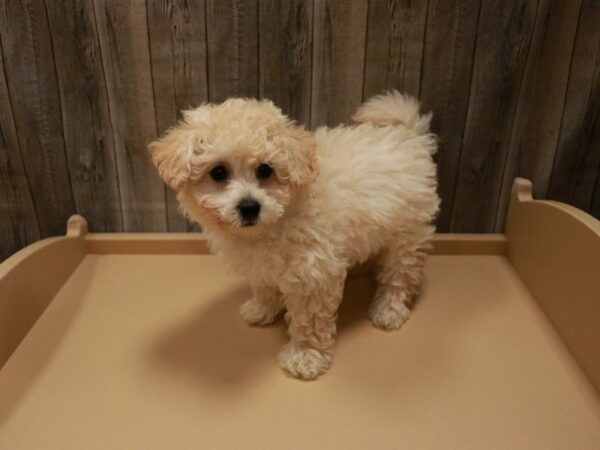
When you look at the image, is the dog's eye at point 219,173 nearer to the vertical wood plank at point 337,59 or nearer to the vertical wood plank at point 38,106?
the vertical wood plank at point 337,59

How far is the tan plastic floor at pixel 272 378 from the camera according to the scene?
4.13ft

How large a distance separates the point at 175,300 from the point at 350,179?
74cm

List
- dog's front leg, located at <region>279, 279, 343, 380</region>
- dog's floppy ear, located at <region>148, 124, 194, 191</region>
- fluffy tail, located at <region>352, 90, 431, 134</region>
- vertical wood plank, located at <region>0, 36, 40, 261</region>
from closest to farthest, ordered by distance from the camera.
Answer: dog's floppy ear, located at <region>148, 124, 194, 191</region> < dog's front leg, located at <region>279, 279, 343, 380</region> < fluffy tail, located at <region>352, 90, 431, 134</region> < vertical wood plank, located at <region>0, 36, 40, 261</region>

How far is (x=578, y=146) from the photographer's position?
1.79m

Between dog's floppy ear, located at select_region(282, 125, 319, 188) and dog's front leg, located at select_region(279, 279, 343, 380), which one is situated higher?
dog's floppy ear, located at select_region(282, 125, 319, 188)

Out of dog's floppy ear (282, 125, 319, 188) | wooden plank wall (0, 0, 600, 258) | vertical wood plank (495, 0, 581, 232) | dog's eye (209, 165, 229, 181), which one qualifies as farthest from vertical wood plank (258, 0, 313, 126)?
vertical wood plank (495, 0, 581, 232)

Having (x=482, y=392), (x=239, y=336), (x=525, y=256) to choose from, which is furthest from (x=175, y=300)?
(x=525, y=256)

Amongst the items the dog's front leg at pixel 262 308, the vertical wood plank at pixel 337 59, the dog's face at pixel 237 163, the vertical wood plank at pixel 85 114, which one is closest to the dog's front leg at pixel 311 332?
the dog's front leg at pixel 262 308

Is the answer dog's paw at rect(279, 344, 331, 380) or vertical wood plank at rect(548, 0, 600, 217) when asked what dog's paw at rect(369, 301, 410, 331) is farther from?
vertical wood plank at rect(548, 0, 600, 217)

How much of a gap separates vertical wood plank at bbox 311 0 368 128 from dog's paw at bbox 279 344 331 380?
756 mm

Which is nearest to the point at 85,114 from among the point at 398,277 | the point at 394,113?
the point at 394,113

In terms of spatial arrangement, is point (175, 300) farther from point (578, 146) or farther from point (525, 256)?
point (578, 146)

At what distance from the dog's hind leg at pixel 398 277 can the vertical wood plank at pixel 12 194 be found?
1.25 meters

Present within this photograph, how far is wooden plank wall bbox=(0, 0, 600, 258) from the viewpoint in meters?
1.60
